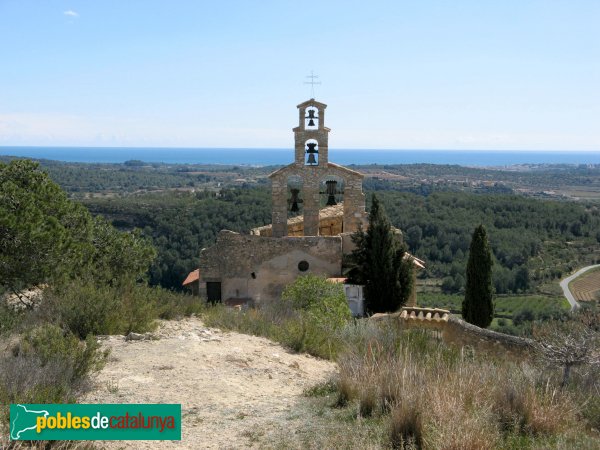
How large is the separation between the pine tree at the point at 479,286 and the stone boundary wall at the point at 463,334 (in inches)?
124

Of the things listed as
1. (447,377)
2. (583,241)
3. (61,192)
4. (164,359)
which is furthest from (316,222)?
(583,241)

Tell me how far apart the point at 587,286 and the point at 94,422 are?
44.0 metres

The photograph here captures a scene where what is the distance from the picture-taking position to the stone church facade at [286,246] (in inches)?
647

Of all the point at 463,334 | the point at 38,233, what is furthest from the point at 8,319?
the point at 463,334

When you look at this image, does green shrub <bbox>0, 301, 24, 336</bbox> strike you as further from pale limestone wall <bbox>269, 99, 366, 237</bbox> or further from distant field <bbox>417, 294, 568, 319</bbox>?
distant field <bbox>417, 294, 568, 319</bbox>

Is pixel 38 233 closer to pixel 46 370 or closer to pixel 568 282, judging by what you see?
pixel 46 370

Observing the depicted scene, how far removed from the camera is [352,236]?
53.1 ft

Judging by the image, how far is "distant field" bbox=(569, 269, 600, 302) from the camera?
1517 inches

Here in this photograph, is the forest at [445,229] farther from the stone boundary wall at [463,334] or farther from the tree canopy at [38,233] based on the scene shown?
the stone boundary wall at [463,334]

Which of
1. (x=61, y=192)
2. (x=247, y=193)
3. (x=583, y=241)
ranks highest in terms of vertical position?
(x=61, y=192)

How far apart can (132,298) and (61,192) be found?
158 inches

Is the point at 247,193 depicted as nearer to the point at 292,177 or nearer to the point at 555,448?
the point at 292,177

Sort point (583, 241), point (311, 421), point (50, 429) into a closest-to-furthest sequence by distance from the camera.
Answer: point (50, 429)
point (311, 421)
point (583, 241)

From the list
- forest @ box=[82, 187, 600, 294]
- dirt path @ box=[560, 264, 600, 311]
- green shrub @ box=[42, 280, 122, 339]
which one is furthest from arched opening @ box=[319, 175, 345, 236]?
dirt path @ box=[560, 264, 600, 311]
